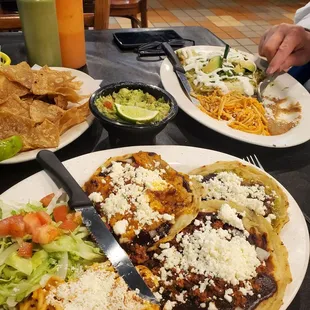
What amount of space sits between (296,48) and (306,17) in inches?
23.1

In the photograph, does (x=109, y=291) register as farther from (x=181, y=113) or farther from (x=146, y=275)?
(x=181, y=113)

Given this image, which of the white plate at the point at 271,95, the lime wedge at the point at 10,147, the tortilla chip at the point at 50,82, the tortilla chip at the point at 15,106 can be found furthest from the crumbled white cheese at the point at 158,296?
the tortilla chip at the point at 50,82

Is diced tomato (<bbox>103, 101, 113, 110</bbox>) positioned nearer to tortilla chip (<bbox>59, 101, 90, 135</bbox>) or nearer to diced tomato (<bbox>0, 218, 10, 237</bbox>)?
tortilla chip (<bbox>59, 101, 90, 135</bbox>)

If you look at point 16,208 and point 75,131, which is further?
point 75,131

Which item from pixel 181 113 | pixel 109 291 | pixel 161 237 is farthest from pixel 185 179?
pixel 181 113

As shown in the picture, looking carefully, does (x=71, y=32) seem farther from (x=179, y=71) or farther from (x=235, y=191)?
(x=235, y=191)

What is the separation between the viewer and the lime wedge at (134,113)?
181cm

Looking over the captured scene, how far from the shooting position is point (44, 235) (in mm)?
1269

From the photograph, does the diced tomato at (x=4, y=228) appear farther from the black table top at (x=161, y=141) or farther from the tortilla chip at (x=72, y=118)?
the tortilla chip at (x=72, y=118)

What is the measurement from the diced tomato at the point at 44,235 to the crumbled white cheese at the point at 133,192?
0.21m

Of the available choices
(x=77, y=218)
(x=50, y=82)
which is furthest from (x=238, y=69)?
(x=77, y=218)

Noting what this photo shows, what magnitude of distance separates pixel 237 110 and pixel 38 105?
119 cm

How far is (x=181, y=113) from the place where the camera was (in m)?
2.28

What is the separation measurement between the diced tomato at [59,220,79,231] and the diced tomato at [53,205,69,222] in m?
0.03
